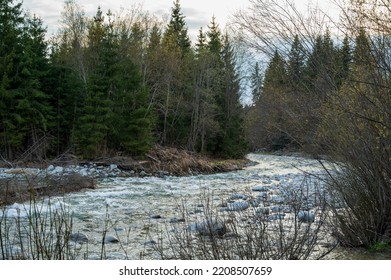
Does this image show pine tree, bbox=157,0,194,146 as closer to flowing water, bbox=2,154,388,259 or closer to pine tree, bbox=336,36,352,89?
flowing water, bbox=2,154,388,259

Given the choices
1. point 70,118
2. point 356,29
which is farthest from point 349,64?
point 70,118

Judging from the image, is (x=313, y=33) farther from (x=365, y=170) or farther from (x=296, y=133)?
(x=365, y=170)

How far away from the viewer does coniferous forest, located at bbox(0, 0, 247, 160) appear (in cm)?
2625

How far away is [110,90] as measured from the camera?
93.2ft

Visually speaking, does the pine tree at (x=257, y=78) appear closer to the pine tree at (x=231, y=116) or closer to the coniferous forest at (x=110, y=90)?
the coniferous forest at (x=110, y=90)

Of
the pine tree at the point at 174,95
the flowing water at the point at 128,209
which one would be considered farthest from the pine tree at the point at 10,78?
the pine tree at the point at 174,95

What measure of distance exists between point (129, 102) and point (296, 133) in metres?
22.5

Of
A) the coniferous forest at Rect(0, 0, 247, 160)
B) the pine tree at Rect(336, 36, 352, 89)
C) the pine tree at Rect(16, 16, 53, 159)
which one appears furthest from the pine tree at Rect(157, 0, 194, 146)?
the pine tree at Rect(336, 36, 352, 89)

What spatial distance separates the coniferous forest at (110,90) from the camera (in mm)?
26250

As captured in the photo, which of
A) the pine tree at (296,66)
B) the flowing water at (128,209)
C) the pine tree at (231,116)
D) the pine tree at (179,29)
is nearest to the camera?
the pine tree at (296,66)

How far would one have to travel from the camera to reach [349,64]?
22.5 feet

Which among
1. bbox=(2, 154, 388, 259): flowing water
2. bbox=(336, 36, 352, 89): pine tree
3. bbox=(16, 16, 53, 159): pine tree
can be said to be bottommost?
bbox=(2, 154, 388, 259): flowing water

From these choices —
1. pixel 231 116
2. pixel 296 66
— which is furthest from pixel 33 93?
pixel 296 66

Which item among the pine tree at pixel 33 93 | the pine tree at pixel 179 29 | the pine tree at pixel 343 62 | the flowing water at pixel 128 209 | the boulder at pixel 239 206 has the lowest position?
the flowing water at pixel 128 209
